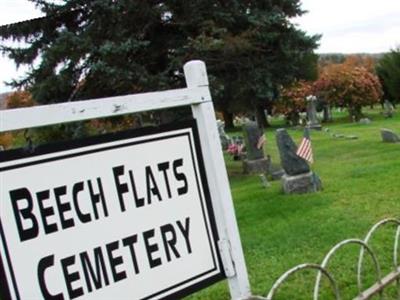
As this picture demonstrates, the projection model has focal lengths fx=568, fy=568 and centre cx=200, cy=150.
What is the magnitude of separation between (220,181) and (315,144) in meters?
20.6

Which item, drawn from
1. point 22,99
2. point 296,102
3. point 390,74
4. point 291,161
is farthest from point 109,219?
point 390,74

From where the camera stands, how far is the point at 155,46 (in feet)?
46.0

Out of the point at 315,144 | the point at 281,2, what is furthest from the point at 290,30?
the point at 315,144

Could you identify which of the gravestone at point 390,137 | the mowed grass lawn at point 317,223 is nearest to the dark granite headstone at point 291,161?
the mowed grass lawn at point 317,223

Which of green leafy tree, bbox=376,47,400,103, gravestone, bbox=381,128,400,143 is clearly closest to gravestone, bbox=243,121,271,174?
gravestone, bbox=381,128,400,143

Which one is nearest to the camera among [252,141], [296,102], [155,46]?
[155,46]

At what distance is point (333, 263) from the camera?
18.0 feet

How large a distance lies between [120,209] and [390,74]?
4629 cm

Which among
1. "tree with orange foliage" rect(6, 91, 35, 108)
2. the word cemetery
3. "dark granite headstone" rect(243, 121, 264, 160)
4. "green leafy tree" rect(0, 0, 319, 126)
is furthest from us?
"tree with orange foliage" rect(6, 91, 35, 108)

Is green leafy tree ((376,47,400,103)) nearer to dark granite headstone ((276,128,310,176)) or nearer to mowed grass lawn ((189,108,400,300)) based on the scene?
mowed grass lawn ((189,108,400,300))

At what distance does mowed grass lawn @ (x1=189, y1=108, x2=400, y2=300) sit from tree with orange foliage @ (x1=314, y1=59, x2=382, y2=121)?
2461cm

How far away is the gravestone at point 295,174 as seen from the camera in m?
9.88

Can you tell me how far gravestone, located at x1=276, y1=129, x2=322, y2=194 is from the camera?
9883mm

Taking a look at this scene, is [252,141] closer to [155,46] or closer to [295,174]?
[155,46]
